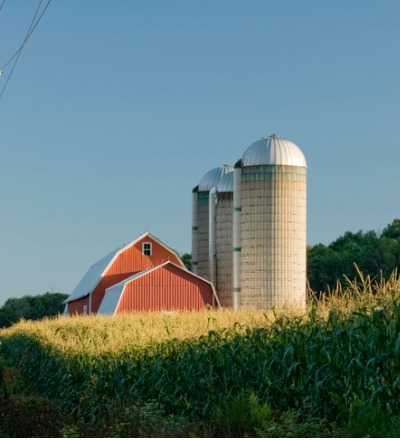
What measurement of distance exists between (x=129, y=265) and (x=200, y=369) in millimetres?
30396

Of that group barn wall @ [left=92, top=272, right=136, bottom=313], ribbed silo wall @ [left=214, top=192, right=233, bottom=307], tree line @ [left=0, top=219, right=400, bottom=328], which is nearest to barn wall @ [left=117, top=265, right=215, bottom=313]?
ribbed silo wall @ [left=214, top=192, right=233, bottom=307]

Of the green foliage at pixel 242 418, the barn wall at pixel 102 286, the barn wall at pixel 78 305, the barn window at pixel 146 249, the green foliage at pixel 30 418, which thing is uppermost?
the barn window at pixel 146 249

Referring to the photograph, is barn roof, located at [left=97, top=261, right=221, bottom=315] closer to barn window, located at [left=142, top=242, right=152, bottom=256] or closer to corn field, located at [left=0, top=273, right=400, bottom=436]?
barn window, located at [left=142, top=242, right=152, bottom=256]

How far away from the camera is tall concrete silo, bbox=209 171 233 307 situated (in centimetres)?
3909

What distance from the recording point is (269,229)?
34031 millimetres

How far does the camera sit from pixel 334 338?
→ 9797 millimetres

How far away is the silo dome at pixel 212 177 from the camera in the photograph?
140 ft

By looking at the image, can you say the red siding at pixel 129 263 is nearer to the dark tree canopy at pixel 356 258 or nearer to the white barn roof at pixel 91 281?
the white barn roof at pixel 91 281

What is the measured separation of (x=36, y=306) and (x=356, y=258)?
33.9 m

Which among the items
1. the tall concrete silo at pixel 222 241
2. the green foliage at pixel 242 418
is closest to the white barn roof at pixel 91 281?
the tall concrete silo at pixel 222 241

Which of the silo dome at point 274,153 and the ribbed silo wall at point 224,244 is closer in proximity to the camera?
the silo dome at point 274,153

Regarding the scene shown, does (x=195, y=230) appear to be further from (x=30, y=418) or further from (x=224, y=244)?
(x=30, y=418)

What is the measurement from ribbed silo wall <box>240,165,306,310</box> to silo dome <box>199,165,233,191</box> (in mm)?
7692

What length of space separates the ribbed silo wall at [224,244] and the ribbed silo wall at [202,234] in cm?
161
